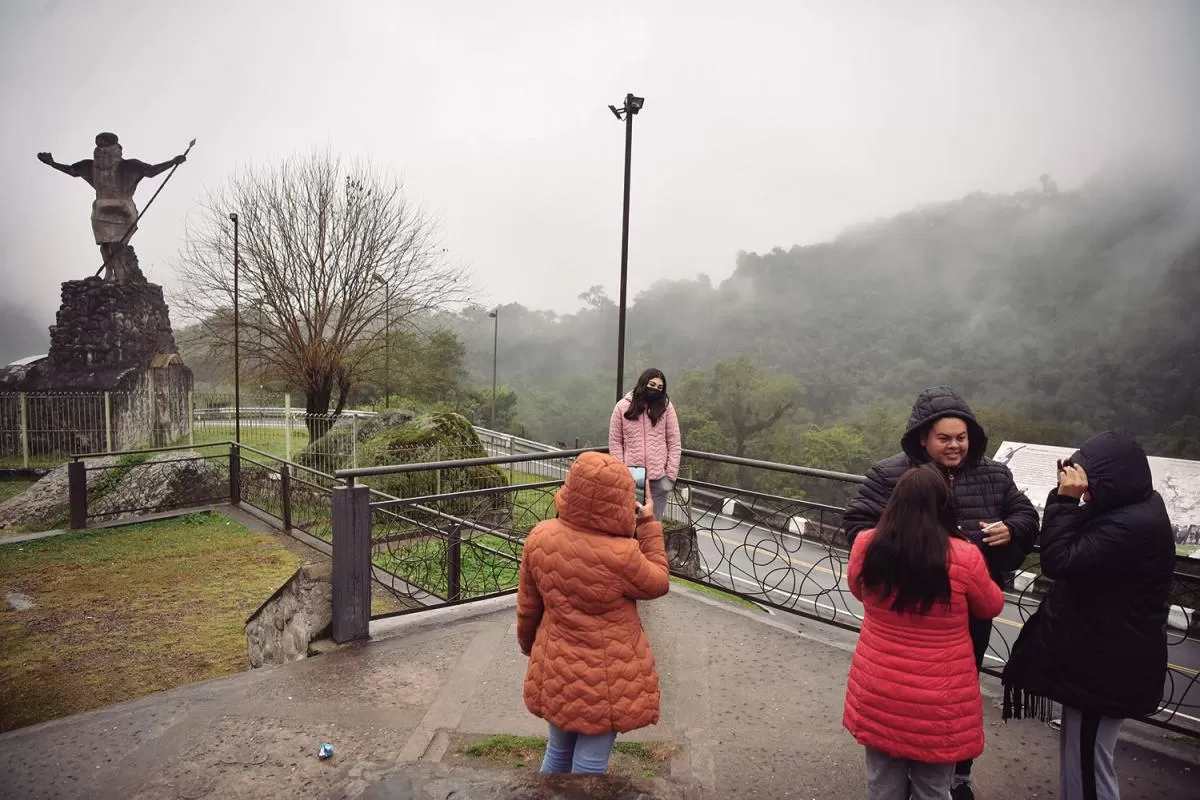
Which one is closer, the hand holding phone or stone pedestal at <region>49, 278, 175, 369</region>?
the hand holding phone

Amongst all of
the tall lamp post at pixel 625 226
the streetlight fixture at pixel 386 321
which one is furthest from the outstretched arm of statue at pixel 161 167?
the tall lamp post at pixel 625 226

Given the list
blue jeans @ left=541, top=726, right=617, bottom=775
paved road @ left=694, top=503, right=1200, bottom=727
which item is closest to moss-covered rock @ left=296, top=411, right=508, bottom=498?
paved road @ left=694, top=503, right=1200, bottom=727

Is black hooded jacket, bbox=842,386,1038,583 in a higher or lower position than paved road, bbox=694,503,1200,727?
higher

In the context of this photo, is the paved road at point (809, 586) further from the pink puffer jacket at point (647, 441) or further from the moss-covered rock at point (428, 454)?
the moss-covered rock at point (428, 454)

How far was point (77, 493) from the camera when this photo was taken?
1008 centimetres

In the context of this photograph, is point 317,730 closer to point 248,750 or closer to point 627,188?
point 248,750

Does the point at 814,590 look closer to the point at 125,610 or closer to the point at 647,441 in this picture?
the point at 647,441

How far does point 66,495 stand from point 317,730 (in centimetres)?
1176

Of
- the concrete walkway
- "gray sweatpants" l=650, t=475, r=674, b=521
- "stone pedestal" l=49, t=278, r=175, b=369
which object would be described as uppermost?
"stone pedestal" l=49, t=278, r=175, b=369

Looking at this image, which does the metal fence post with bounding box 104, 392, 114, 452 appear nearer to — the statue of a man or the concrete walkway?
the statue of a man

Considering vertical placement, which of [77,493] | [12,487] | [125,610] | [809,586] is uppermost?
[77,493]

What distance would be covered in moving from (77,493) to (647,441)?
33.5 ft

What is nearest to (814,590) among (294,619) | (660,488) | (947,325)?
(660,488)

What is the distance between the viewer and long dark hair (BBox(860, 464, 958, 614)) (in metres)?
1.88
